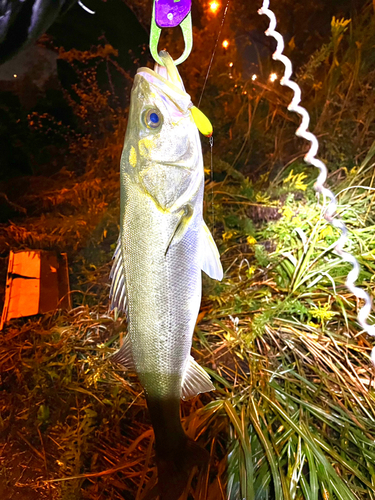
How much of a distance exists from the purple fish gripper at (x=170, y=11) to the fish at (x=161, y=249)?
12cm

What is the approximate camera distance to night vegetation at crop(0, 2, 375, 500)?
4.28 ft

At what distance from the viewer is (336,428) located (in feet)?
4.34

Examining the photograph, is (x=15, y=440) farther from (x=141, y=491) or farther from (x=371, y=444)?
(x=371, y=444)

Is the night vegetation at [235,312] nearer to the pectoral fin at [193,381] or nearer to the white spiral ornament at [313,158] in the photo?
the white spiral ornament at [313,158]

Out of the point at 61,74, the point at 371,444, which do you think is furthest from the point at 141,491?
the point at 61,74

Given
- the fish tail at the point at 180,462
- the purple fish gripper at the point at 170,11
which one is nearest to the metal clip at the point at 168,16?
the purple fish gripper at the point at 170,11

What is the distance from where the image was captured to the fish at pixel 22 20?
4.41 feet

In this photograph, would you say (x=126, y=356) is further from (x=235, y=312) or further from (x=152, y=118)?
(x=235, y=312)

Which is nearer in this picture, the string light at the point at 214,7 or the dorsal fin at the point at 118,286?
the dorsal fin at the point at 118,286

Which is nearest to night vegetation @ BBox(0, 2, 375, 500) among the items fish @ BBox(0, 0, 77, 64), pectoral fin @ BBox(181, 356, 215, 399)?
pectoral fin @ BBox(181, 356, 215, 399)

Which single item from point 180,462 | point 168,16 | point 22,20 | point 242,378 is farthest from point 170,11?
point 242,378

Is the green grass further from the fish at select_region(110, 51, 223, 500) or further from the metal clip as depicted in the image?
the metal clip

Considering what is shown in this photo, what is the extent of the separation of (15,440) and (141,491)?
34.6 inches

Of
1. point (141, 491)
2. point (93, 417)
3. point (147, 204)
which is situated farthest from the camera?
point (93, 417)
